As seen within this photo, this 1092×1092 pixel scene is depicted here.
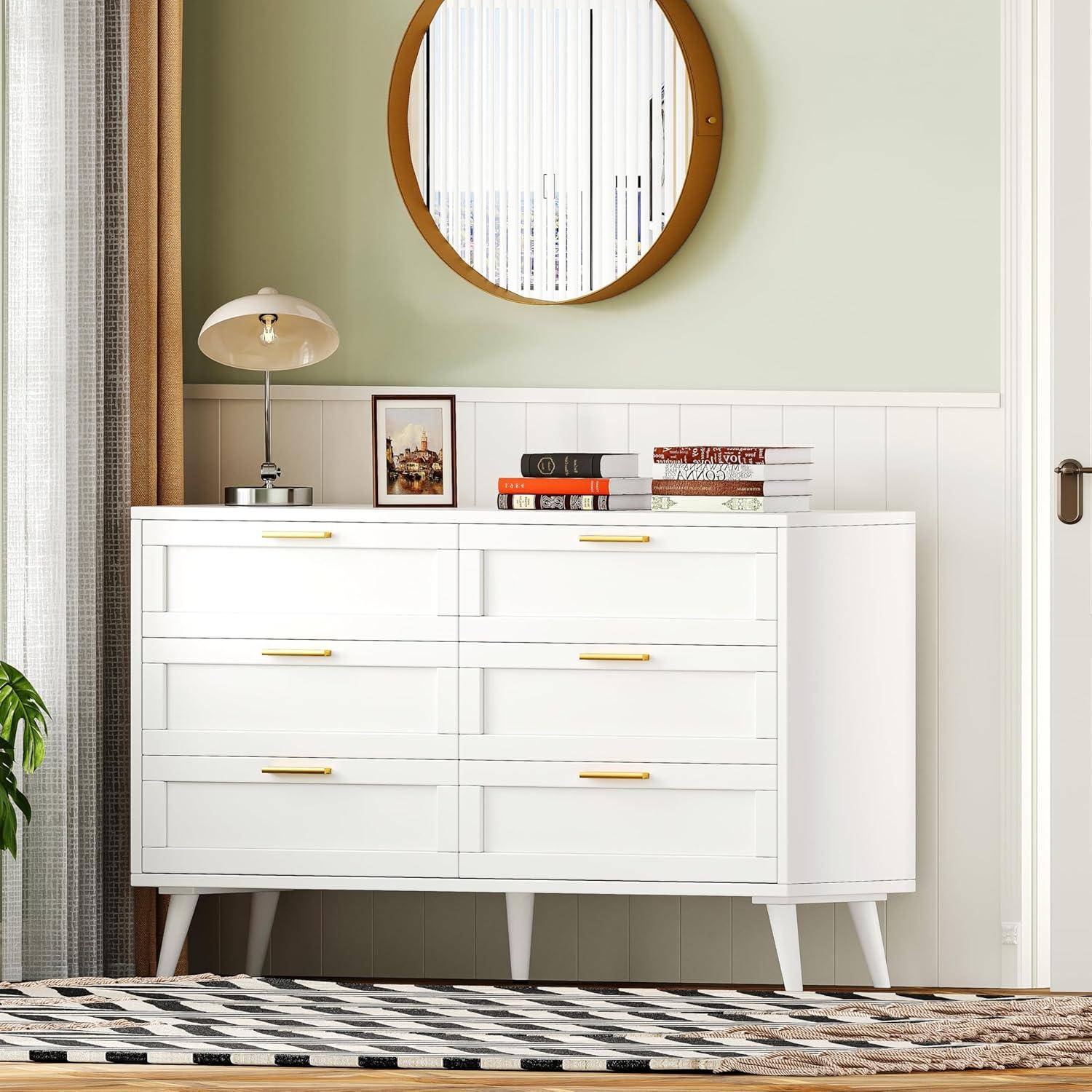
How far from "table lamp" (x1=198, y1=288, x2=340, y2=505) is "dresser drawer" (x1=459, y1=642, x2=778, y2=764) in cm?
52

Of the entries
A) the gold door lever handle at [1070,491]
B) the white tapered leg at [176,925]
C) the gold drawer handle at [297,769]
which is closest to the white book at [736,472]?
the gold door lever handle at [1070,491]

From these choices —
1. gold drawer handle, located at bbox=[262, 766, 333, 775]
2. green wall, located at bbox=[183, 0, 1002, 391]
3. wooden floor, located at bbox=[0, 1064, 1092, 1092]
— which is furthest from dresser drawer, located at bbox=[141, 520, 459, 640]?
wooden floor, located at bbox=[0, 1064, 1092, 1092]

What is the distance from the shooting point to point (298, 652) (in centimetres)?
209

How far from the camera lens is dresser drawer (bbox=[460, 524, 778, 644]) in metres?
2.08

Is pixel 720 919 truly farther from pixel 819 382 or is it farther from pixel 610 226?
pixel 610 226

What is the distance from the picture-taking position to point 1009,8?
2480 mm

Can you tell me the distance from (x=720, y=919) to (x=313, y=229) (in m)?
1.77

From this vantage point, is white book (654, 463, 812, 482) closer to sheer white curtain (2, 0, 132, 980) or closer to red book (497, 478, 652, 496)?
red book (497, 478, 652, 496)

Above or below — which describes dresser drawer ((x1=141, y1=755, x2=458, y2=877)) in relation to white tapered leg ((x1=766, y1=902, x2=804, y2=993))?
above

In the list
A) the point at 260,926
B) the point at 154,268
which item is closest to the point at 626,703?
the point at 260,926

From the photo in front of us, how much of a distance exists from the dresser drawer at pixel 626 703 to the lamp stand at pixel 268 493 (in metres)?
0.47

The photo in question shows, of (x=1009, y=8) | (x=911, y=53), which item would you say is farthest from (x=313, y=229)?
(x=1009, y=8)

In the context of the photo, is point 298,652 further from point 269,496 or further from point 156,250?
point 156,250

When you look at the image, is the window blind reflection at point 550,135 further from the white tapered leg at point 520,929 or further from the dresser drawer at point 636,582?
the white tapered leg at point 520,929
